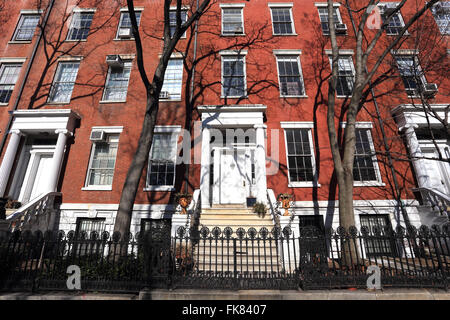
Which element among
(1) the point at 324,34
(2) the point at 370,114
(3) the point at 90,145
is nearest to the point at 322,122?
(2) the point at 370,114

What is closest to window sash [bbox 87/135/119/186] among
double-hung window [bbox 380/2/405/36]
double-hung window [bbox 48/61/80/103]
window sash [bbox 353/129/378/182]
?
double-hung window [bbox 48/61/80/103]

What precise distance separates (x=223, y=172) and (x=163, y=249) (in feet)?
19.9

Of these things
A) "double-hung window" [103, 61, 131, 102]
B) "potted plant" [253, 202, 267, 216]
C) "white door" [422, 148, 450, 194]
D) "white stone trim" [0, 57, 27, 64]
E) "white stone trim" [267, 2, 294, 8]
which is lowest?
"potted plant" [253, 202, 267, 216]

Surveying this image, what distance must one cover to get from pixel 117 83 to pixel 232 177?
337 inches

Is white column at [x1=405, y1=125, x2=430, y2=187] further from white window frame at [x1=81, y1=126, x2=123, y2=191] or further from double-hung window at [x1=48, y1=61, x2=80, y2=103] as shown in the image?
double-hung window at [x1=48, y1=61, x2=80, y2=103]

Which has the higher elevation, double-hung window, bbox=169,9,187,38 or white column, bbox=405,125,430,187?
double-hung window, bbox=169,9,187,38

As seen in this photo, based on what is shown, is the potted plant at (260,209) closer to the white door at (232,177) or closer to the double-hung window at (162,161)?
the white door at (232,177)

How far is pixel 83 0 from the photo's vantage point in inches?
554

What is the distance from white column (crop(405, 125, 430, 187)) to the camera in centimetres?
935

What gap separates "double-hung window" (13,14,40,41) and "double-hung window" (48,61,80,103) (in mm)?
3562

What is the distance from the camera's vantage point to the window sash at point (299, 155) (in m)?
10.4

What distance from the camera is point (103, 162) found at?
1080 cm

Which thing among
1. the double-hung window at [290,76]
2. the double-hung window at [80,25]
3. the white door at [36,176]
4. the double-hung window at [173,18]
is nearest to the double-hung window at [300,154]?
the double-hung window at [290,76]

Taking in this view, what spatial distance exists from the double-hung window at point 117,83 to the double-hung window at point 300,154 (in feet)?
29.7
